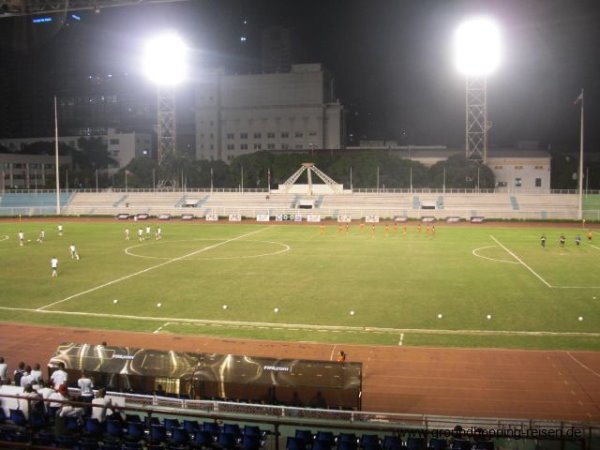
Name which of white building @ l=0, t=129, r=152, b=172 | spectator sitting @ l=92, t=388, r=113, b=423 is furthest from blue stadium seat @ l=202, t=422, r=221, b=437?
white building @ l=0, t=129, r=152, b=172

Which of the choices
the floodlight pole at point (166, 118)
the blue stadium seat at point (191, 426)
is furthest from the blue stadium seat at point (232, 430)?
the floodlight pole at point (166, 118)

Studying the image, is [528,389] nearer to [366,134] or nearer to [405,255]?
[405,255]

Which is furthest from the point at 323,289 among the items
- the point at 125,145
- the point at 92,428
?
the point at 125,145

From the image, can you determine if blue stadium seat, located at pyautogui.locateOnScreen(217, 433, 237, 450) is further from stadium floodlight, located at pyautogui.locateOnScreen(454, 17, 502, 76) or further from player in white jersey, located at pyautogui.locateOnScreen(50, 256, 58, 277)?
stadium floodlight, located at pyautogui.locateOnScreen(454, 17, 502, 76)

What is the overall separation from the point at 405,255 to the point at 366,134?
88.9 m

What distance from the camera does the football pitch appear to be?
793 inches

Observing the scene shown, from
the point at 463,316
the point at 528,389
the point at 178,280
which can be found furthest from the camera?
the point at 178,280

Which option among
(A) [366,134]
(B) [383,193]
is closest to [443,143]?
(A) [366,134]

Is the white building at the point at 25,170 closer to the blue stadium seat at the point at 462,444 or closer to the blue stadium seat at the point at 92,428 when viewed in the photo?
the blue stadium seat at the point at 92,428

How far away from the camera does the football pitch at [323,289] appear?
20.1 m

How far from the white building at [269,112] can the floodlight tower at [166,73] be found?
9.96m

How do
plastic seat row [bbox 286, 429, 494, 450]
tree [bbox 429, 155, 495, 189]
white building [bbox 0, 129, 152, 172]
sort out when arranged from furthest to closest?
white building [bbox 0, 129, 152, 172], tree [bbox 429, 155, 495, 189], plastic seat row [bbox 286, 429, 494, 450]

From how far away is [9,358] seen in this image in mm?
16859

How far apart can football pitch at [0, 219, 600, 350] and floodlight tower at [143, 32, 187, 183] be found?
33776 mm
